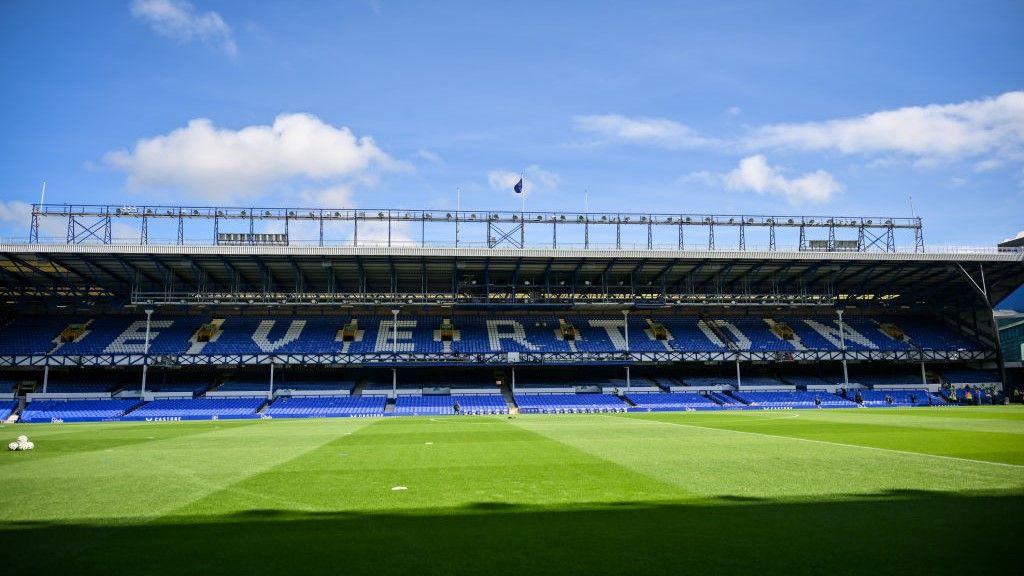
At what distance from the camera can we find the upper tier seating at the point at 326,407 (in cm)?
4731

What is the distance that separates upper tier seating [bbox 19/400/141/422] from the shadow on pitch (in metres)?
44.5

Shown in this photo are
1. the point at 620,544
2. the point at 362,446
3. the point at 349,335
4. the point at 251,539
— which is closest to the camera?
the point at 620,544

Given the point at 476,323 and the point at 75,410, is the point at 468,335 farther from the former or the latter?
the point at 75,410

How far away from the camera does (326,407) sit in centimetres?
4903

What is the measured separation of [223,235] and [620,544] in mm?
53537

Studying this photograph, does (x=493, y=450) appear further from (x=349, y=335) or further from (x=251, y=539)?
(x=349, y=335)

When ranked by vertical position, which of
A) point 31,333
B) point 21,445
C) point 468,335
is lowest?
point 21,445

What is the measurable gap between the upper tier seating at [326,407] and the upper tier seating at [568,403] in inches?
442

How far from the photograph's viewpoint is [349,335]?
5838 centimetres

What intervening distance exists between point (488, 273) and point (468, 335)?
6.33 meters

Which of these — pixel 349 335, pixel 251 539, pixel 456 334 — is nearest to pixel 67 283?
pixel 349 335

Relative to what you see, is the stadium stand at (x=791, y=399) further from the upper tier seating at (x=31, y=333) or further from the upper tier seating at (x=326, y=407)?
the upper tier seating at (x=31, y=333)

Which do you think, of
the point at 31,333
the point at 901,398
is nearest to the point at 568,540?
the point at 901,398

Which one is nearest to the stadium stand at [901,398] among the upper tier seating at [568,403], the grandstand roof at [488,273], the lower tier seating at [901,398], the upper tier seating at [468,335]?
the lower tier seating at [901,398]
